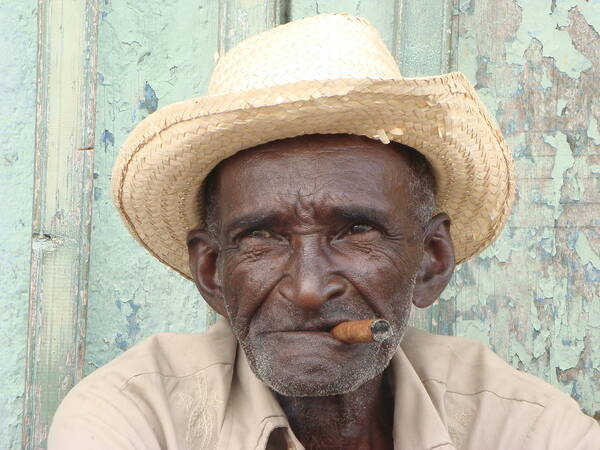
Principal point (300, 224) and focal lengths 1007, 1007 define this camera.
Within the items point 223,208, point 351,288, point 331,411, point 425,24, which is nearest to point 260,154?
point 223,208

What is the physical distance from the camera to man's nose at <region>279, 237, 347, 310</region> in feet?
7.68

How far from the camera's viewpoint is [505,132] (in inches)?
130

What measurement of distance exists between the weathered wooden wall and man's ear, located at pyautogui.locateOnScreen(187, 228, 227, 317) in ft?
1.55

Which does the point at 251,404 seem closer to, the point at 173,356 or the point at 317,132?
the point at 173,356

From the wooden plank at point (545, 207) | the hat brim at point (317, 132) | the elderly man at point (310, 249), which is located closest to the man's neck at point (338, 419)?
the elderly man at point (310, 249)

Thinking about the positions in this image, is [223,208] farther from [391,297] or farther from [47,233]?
[47,233]

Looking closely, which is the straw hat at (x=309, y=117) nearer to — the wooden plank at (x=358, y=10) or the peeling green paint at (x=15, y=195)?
the peeling green paint at (x=15, y=195)

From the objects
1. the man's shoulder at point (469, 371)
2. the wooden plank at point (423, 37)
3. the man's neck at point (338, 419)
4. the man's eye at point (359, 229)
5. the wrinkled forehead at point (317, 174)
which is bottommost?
the man's neck at point (338, 419)

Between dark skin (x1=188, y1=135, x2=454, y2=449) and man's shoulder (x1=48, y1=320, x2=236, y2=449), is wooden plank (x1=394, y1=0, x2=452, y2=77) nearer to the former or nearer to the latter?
dark skin (x1=188, y1=135, x2=454, y2=449)

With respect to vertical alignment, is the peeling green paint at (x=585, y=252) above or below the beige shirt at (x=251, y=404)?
A: above

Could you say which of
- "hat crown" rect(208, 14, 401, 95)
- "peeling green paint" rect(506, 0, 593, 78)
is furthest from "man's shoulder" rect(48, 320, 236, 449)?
"peeling green paint" rect(506, 0, 593, 78)

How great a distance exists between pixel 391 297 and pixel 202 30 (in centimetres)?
120

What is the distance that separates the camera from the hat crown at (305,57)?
7.91ft

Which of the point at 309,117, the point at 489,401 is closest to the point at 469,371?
the point at 489,401
